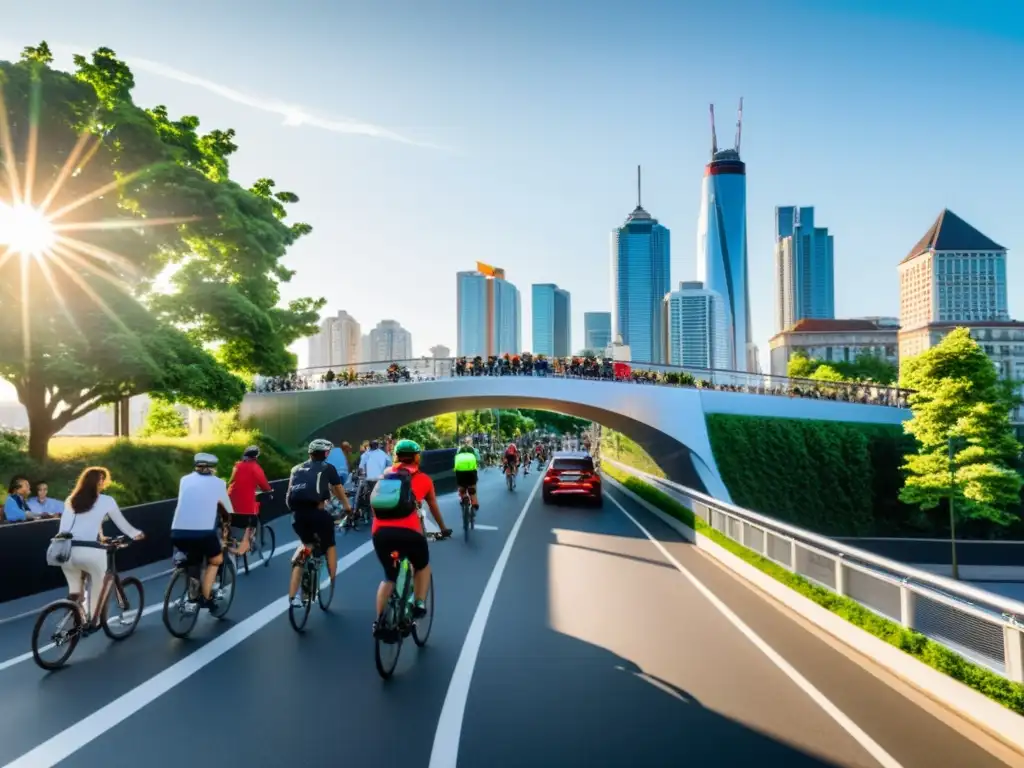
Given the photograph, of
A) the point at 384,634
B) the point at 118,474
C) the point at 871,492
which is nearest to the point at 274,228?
the point at 118,474

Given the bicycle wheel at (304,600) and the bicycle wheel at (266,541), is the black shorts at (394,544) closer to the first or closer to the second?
the bicycle wheel at (304,600)

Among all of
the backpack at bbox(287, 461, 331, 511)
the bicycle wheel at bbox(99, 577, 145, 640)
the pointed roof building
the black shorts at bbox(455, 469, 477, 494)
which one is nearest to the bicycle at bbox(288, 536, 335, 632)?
the backpack at bbox(287, 461, 331, 511)

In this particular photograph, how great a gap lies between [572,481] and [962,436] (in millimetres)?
24956

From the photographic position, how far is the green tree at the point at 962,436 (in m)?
38.0

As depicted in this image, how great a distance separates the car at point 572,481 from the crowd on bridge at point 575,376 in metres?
16.4

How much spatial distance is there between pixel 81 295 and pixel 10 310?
155 cm

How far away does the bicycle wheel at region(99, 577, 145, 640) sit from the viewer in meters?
7.80

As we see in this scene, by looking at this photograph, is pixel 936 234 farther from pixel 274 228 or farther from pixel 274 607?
pixel 274 607

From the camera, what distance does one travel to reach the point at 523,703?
5961mm

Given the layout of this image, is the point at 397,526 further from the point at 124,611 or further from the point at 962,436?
the point at 962,436

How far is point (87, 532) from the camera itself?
23.8 feet

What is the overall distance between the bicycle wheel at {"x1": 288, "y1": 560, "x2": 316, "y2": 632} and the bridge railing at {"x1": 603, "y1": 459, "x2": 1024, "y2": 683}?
19.0ft

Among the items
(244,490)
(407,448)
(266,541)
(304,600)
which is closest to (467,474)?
(266,541)

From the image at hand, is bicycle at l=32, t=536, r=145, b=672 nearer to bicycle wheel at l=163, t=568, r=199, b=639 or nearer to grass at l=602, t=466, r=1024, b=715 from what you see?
bicycle wheel at l=163, t=568, r=199, b=639
